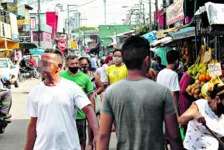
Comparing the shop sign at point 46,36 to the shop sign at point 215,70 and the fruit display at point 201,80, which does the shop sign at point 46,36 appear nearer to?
the fruit display at point 201,80

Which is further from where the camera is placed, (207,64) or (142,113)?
(207,64)

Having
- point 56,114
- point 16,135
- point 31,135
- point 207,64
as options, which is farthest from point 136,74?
point 16,135

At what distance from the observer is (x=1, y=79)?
12.5 meters

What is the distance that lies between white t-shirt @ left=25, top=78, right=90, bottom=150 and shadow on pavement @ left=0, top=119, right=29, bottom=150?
211 inches

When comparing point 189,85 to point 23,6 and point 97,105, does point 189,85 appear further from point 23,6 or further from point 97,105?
point 23,6

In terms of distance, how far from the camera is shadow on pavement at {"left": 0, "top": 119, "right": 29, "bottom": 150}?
34.1 feet

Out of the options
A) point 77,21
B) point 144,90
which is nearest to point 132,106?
point 144,90

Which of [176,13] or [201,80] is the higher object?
[176,13]

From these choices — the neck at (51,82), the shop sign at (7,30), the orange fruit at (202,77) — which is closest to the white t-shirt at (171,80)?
the orange fruit at (202,77)

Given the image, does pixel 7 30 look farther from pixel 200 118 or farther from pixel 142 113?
pixel 142 113

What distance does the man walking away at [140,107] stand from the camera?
4.01 m

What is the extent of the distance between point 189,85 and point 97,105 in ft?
6.49

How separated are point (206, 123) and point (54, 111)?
4.74ft

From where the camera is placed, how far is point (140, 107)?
402cm
